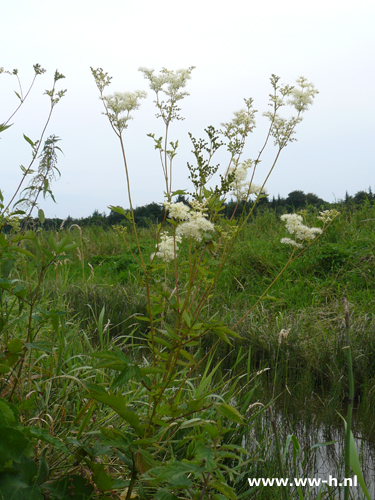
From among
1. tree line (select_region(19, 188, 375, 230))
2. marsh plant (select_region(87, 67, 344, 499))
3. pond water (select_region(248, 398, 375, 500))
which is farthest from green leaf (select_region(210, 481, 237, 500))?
tree line (select_region(19, 188, 375, 230))

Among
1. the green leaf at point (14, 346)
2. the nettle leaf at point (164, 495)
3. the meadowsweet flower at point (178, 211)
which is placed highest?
the meadowsweet flower at point (178, 211)

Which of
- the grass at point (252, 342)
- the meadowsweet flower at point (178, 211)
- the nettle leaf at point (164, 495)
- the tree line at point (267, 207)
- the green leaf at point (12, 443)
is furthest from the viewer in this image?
the tree line at point (267, 207)

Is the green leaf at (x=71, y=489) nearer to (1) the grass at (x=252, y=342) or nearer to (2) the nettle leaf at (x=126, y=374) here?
(1) the grass at (x=252, y=342)

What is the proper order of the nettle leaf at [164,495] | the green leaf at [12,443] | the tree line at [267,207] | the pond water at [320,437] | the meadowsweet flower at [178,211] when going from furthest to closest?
the tree line at [267,207] → the pond water at [320,437] → the meadowsweet flower at [178,211] → the nettle leaf at [164,495] → the green leaf at [12,443]

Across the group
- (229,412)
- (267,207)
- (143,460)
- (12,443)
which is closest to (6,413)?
(12,443)

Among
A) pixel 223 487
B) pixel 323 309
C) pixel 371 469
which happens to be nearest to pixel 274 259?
pixel 323 309

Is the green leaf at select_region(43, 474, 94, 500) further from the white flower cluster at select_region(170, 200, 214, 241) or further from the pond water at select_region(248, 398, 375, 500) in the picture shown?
the pond water at select_region(248, 398, 375, 500)

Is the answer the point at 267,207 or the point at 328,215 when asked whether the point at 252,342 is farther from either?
the point at 267,207

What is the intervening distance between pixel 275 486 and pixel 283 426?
870 mm

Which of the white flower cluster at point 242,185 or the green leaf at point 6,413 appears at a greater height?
the white flower cluster at point 242,185

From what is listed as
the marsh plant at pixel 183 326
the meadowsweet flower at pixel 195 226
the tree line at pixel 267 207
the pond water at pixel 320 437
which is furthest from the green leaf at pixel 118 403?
the tree line at pixel 267 207

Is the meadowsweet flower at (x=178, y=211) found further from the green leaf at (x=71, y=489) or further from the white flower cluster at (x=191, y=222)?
the green leaf at (x=71, y=489)

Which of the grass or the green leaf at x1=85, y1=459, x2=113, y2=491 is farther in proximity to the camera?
the grass

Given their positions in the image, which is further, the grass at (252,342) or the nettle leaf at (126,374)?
the grass at (252,342)
